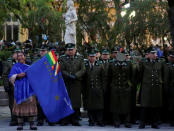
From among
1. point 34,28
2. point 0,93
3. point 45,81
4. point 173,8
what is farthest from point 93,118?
point 34,28

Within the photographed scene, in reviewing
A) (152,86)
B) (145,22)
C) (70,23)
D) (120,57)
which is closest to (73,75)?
(120,57)

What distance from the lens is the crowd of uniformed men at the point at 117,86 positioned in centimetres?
1151

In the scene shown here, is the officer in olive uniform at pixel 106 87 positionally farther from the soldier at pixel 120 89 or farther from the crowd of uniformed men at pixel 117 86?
the soldier at pixel 120 89

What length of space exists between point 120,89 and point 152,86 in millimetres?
819

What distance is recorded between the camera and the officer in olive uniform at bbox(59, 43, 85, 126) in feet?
38.6

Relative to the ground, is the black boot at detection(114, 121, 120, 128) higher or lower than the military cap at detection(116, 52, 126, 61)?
lower

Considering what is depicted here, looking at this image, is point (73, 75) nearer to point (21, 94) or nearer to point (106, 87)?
point (106, 87)

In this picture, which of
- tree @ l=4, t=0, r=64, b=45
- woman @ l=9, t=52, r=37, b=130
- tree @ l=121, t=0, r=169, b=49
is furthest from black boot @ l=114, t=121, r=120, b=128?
tree @ l=4, t=0, r=64, b=45

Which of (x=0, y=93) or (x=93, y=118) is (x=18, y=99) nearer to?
(x=93, y=118)

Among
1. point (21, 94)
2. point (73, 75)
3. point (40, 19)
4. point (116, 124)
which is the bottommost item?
point (116, 124)

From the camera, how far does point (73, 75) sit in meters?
11.7

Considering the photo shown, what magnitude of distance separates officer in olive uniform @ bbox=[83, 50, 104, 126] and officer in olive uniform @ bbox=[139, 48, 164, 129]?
107 centimetres

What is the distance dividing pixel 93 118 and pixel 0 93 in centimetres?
509

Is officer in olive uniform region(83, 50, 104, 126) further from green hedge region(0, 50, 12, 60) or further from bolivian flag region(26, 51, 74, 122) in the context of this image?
green hedge region(0, 50, 12, 60)
